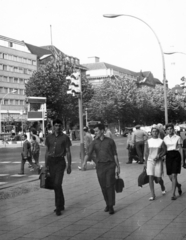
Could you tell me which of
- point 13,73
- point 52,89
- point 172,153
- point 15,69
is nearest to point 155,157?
point 172,153

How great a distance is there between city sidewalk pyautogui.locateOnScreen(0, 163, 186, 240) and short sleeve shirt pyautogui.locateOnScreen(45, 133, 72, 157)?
1.02m

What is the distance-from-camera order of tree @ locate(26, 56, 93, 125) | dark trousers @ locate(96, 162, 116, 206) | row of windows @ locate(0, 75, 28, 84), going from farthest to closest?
row of windows @ locate(0, 75, 28, 84)
tree @ locate(26, 56, 93, 125)
dark trousers @ locate(96, 162, 116, 206)

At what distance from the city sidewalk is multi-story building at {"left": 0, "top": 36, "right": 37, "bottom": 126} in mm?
77675

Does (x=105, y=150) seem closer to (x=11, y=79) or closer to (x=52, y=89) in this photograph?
(x=52, y=89)

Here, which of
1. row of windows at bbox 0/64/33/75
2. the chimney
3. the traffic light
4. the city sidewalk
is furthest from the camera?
the chimney

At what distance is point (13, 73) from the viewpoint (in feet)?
303

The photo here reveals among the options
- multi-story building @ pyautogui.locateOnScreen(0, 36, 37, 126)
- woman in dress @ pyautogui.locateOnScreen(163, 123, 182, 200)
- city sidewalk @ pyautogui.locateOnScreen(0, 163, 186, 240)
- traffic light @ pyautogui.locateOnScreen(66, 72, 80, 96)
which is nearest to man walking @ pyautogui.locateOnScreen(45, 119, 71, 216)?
city sidewalk @ pyautogui.locateOnScreen(0, 163, 186, 240)

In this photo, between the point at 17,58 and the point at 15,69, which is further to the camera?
the point at 17,58

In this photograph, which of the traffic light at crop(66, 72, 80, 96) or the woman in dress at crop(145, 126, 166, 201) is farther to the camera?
the traffic light at crop(66, 72, 80, 96)

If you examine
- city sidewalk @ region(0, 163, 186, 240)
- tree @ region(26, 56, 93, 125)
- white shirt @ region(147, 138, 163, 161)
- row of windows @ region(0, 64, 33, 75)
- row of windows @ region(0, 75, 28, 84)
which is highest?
row of windows @ region(0, 64, 33, 75)

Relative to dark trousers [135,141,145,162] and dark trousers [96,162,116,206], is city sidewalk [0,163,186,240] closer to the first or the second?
dark trousers [96,162,116,206]

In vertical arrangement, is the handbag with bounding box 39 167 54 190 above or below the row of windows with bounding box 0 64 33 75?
below

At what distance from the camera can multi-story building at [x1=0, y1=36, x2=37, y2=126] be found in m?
88.8

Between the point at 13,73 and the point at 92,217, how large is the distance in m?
86.8
